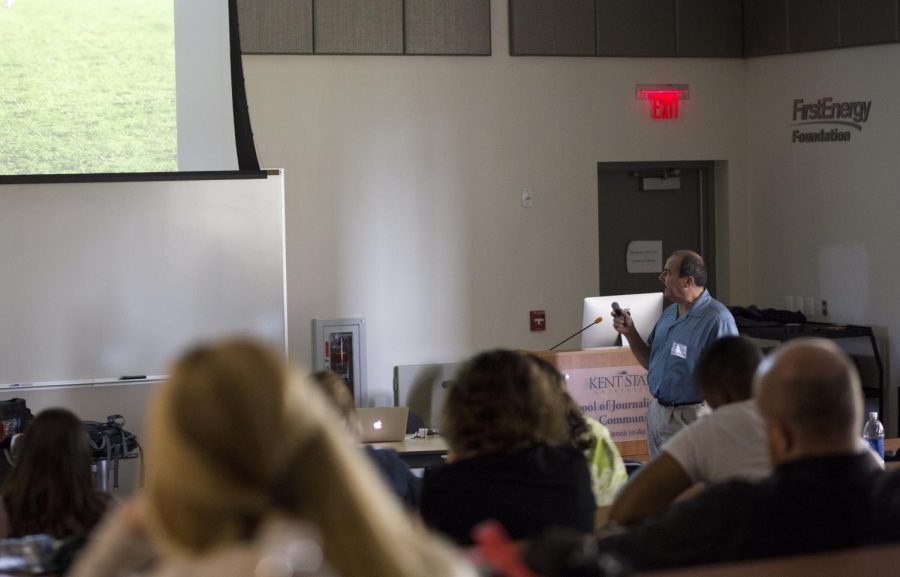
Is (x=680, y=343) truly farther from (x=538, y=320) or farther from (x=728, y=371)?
(x=538, y=320)

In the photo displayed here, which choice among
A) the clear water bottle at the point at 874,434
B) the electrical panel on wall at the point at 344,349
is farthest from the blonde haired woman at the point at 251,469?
the electrical panel on wall at the point at 344,349

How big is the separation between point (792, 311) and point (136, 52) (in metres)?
4.51

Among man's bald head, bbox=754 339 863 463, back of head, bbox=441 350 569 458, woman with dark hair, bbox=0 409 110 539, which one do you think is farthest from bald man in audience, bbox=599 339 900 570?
woman with dark hair, bbox=0 409 110 539

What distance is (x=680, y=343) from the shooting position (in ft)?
17.3

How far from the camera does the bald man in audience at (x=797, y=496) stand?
80.4 inches

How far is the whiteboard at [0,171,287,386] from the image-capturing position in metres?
→ 6.36

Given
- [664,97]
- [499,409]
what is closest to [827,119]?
[664,97]

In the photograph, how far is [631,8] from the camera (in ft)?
26.2

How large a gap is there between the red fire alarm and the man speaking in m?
2.32

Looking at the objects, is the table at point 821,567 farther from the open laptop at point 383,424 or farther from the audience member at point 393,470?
the open laptop at point 383,424

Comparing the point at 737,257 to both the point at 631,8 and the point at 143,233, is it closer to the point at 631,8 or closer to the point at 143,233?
the point at 631,8

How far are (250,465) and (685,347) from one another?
14.4ft

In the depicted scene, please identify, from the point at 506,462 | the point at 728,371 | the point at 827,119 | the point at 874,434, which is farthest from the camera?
the point at 827,119

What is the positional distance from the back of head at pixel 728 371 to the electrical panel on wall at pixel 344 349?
15.1ft
